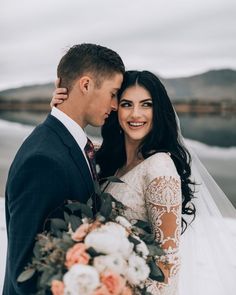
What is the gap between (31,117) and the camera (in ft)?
79.1

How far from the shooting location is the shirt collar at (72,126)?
183 cm

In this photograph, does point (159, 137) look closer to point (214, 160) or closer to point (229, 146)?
point (214, 160)

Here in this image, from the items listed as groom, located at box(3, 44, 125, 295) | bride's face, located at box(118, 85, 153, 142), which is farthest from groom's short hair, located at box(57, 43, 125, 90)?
bride's face, located at box(118, 85, 153, 142)

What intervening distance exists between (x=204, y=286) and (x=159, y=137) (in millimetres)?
1962

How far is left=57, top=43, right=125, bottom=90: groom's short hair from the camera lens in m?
1.86

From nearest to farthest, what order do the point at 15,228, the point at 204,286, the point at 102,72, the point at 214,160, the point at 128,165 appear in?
the point at 15,228, the point at 102,72, the point at 128,165, the point at 204,286, the point at 214,160

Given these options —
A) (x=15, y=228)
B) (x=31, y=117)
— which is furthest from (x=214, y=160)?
(x=15, y=228)

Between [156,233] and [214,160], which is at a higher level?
[156,233]

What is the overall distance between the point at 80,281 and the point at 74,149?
1.99 feet

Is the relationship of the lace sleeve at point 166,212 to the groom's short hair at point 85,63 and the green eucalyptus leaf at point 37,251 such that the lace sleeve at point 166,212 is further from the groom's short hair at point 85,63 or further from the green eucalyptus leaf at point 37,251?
the green eucalyptus leaf at point 37,251

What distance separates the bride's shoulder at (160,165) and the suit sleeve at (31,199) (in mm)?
612

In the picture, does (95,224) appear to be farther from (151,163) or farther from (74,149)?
(151,163)

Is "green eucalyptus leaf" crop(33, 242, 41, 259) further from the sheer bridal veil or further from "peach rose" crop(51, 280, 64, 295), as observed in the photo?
the sheer bridal veil

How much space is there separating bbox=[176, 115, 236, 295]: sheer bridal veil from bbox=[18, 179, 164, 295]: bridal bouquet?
2138 millimetres
